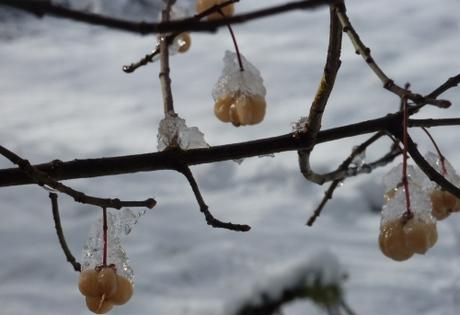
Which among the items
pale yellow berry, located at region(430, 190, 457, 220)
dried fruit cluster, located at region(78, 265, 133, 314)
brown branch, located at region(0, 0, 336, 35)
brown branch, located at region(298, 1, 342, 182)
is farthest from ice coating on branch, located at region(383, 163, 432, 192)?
brown branch, located at region(0, 0, 336, 35)

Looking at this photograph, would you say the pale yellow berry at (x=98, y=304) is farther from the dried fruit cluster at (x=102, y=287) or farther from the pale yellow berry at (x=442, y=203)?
the pale yellow berry at (x=442, y=203)

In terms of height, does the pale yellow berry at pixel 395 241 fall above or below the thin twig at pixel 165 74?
below

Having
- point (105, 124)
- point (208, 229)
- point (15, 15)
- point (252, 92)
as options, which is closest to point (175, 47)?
point (252, 92)

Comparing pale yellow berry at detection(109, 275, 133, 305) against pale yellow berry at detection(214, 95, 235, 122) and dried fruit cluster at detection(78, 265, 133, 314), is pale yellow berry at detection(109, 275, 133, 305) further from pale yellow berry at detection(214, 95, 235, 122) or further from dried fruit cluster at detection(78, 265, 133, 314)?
pale yellow berry at detection(214, 95, 235, 122)

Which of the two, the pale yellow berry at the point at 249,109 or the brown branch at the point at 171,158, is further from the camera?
the pale yellow berry at the point at 249,109

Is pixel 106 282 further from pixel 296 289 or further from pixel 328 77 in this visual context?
pixel 296 289

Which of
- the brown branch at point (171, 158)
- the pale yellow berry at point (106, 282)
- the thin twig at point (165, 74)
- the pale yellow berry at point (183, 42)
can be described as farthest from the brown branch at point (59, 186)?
the pale yellow berry at point (183, 42)

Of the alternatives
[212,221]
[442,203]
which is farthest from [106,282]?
[442,203]
